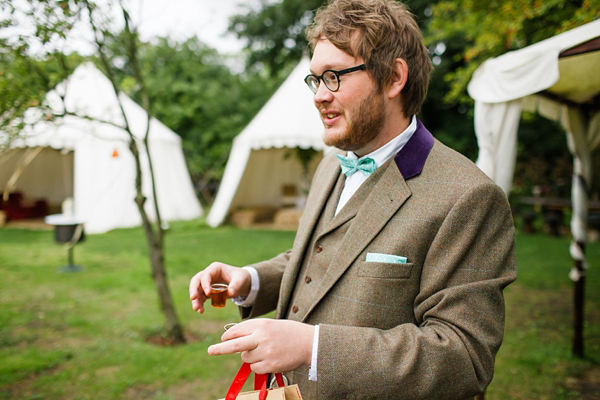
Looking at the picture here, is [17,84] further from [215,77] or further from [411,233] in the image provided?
[215,77]

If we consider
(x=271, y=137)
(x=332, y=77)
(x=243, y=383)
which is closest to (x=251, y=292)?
(x=243, y=383)

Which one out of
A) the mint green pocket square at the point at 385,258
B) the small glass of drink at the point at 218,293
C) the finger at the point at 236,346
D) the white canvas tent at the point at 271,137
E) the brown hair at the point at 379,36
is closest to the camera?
the finger at the point at 236,346

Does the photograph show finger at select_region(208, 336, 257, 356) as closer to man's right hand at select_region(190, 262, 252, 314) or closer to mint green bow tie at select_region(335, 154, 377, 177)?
man's right hand at select_region(190, 262, 252, 314)

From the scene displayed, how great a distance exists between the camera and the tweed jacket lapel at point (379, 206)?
55.6 inches

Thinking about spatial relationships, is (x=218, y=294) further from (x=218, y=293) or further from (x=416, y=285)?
(x=416, y=285)

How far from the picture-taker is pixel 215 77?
21281 millimetres

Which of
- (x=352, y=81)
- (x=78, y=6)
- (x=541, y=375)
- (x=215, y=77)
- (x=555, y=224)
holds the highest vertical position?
(x=215, y=77)

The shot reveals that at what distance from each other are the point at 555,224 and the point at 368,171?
1097cm

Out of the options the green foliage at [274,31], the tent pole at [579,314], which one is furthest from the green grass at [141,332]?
the green foliage at [274,31]

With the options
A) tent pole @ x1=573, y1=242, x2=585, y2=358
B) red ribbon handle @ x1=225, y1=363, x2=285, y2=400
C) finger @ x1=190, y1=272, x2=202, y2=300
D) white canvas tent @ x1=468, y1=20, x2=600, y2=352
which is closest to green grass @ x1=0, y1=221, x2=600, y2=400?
tent pole @ x1=573, y1=242, x2=585, y2=358

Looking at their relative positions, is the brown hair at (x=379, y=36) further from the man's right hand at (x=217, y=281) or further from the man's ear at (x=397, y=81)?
the man's right hand at (x=217, y=281)

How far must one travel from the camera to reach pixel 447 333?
1.21 m

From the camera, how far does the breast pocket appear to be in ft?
4.37

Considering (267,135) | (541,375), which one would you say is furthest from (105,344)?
(267,135)
